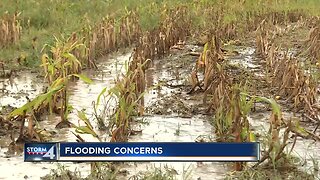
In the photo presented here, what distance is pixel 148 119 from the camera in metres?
5.32

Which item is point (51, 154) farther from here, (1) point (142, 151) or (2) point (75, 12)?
(2) point (75, 12)

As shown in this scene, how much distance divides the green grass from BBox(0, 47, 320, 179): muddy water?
1.01 meters

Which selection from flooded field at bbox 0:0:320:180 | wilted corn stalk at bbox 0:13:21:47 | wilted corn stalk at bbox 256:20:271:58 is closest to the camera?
flooded field at bbox 0:0:320:180

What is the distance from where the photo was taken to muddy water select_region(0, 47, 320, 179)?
407 cm

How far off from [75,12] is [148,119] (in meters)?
6.30

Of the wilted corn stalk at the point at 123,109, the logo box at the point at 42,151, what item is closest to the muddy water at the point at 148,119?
the wilted corn stalk at the point at 123,109

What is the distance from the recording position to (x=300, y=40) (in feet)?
31.2

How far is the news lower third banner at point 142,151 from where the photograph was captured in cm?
327

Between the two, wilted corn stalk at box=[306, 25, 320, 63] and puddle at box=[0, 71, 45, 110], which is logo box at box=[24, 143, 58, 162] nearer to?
puddle at box=[0, 71, 45, 110]

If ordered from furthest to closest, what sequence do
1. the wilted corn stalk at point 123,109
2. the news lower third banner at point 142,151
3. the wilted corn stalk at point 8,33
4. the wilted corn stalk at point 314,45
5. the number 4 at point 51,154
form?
the wilted corn stalk at point 8,33, the wilted corn stalk at point 314,45, the wilted corn stalk at point 123,109, the number 4 at point 51,154, the news lower third banner at point 142,151

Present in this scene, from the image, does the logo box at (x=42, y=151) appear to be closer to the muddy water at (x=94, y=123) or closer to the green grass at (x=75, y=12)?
the muddy water at (x=94, y=123)

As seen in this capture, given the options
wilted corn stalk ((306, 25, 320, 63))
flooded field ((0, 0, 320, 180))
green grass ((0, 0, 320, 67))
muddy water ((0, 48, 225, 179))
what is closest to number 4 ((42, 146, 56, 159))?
flooded field ((0, 0, 320, 180))

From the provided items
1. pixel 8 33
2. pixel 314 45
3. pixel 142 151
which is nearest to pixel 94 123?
pixel 142 151

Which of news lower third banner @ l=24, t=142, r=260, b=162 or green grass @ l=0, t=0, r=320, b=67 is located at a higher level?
green grass @ l=0, t=0, r=320, b=67
